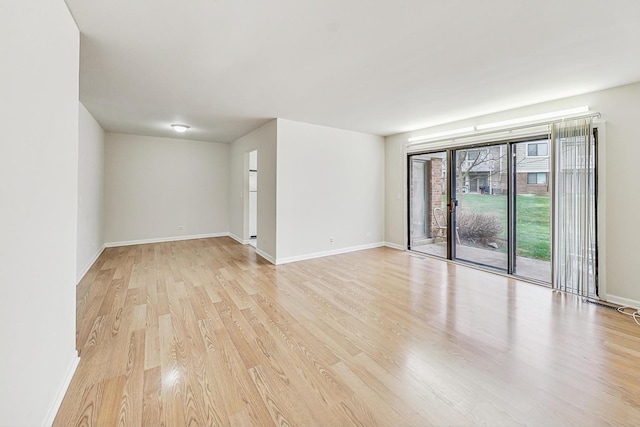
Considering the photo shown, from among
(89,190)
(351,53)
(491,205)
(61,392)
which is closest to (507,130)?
(491,205)

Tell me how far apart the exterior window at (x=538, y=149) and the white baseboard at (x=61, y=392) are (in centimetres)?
552

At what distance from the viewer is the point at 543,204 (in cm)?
378

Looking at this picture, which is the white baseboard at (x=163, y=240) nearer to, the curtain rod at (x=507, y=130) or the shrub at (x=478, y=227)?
the curtain rod at (x=507, y=130)

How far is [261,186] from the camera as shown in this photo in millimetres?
5195

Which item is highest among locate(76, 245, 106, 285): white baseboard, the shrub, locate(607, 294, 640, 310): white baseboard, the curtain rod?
the curtain rod

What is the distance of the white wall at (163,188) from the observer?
5.97 m

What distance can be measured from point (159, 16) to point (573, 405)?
12.3 ft

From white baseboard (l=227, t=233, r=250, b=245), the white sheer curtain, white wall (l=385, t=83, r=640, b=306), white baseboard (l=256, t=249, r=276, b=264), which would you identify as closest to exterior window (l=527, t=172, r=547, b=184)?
the white sheer curtain

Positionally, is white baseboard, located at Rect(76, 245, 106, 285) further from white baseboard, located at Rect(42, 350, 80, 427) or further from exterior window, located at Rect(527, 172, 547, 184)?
exterior window, located at Rect(527, 172, 547, 184)

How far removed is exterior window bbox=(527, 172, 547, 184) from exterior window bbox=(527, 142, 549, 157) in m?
0.27

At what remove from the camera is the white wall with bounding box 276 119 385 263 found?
475 cm

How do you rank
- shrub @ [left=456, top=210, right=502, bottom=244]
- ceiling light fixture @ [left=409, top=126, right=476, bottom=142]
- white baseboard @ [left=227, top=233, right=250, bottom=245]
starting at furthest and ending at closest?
white baseboard @ [left=227, top=233, right=250, bottom=245]
ceiling light fixture @ [left=409, top=126, right=476, bottom=142]
shrub @ [left=456, top=210, right=502, bottom=244]

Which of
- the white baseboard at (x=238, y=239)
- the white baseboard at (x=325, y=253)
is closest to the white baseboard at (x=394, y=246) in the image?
the white baseboard at (x=325, y=253)

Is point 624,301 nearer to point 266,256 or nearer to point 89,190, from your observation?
point 266,256
